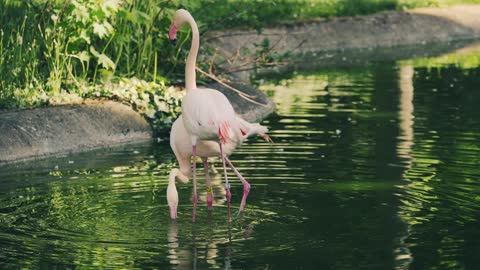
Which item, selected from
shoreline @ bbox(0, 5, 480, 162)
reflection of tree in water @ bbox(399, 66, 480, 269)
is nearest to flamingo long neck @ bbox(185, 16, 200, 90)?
→ reflection of tree in water @ bbox(399, 66, 480, 269)

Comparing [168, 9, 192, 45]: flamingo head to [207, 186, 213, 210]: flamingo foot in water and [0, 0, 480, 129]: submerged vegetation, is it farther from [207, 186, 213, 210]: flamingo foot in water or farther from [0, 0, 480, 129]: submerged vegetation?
[0, 0, 480, 129]: submerged vegetation

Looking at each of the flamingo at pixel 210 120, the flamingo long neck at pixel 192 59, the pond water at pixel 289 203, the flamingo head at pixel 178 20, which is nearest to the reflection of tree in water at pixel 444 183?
the pond water at pixel 289 203

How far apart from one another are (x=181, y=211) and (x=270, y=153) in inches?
103

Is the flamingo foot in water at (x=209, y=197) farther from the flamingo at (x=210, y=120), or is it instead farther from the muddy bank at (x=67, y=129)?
the muddy bank at (x=67, y=129)

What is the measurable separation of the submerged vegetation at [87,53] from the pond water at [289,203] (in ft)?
A: 3.25

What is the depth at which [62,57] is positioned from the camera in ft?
42.5

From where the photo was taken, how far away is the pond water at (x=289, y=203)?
7207 millimetres

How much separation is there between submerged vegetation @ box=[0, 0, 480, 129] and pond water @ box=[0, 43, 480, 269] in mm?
991

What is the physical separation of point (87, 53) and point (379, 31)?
1219 cm

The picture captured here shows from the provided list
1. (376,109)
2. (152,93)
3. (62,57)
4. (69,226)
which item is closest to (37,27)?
(62,57)

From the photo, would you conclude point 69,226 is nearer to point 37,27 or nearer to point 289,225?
point 289,225

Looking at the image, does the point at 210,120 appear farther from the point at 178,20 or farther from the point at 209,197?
the point at 178,20

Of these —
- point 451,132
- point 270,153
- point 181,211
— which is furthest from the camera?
point 451,132

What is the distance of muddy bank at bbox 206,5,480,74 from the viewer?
2236cm
